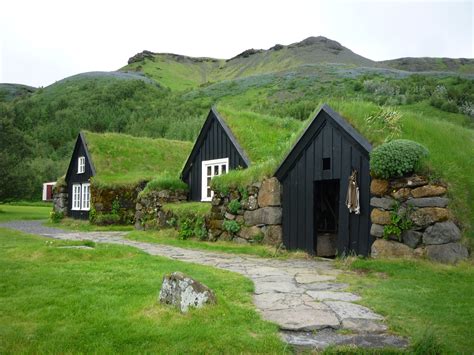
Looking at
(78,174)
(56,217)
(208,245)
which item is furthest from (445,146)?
(56,217)

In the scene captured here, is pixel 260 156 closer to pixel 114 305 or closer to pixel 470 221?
pixel 470 221

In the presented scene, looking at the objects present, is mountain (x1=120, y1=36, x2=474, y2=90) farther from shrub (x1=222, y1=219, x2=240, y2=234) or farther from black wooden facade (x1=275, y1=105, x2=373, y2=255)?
black wooden facade (x1=275, y1=105, x2=373, y2=255)

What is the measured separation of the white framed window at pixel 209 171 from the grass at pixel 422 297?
9226mm

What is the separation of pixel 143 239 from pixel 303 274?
9.34 m

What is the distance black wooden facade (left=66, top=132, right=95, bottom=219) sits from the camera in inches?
1077

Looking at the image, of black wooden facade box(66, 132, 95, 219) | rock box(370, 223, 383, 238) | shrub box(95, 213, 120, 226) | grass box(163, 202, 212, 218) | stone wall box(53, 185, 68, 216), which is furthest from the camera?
stone wall box(53, 185, 68, 216)

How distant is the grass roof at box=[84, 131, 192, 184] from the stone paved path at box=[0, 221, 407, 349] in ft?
58.0

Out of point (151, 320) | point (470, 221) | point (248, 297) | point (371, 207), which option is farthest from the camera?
point (371, 207)

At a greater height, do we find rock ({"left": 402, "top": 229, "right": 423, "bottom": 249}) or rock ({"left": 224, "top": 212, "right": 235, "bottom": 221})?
rock ({"left": 224, "top": 212, "right": 235, "bottom": 221})

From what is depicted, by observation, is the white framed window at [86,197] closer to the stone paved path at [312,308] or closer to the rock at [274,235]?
the rock at [274,235]

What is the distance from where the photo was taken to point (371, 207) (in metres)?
10.2

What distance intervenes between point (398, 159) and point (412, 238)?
1717 mm

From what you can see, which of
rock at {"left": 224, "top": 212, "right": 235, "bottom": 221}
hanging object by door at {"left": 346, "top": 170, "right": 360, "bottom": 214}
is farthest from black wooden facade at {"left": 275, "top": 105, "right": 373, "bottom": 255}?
rock at {"left": 224, "top": 212, "right": 235, "bottom": 221}

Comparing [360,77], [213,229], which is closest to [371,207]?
[213,229]
